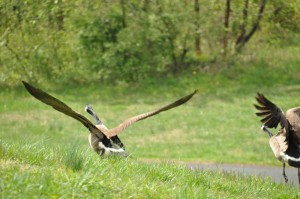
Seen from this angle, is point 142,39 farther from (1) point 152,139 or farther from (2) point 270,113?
(2) point 270,113

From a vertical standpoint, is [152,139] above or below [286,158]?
below

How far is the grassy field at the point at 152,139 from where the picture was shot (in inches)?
215

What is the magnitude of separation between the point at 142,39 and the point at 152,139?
7.49 m

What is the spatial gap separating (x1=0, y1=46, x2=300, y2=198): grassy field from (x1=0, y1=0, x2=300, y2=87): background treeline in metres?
0.75

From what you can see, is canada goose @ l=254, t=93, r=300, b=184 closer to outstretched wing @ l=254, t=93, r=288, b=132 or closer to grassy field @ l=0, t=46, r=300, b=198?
outstretched wing @ l=254, t=93, r=288, b=132

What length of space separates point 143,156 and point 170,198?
930cm

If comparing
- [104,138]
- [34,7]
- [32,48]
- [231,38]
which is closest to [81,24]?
[32,48]

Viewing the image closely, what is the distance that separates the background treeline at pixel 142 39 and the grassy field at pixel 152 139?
2.46 ft

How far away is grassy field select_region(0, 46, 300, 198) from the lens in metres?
5.46

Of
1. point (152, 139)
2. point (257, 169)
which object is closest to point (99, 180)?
point (257, 169)

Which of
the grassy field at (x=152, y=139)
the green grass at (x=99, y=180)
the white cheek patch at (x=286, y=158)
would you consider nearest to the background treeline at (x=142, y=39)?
the grassy field at (x=152, y=139)

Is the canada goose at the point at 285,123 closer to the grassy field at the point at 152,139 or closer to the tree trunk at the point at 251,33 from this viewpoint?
the grassy field at the point at 152,139

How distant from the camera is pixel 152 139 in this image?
16516 mm

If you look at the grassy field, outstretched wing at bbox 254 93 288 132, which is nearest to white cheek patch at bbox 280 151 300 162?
outstretched wing at bbox 254 93 288 132
